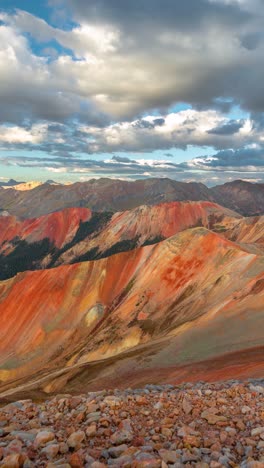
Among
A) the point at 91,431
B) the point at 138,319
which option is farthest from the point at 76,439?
the point at 138,319

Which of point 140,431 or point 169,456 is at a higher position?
point 169,456

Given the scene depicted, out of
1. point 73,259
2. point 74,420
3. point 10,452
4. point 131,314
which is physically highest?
point 10,452

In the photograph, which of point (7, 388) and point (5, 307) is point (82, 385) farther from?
point (5, 307)

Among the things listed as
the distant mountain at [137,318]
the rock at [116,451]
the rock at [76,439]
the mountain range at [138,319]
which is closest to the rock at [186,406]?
the rock at [116,451]

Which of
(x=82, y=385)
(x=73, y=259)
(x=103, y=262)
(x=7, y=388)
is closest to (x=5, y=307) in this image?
(x=103, y=262)

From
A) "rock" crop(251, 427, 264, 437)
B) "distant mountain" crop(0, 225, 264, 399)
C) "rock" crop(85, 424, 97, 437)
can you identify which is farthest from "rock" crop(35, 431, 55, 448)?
"distant mountain" crop(0, 225, 264, 399)

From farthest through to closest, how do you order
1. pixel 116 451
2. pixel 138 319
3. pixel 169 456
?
pixel 138 319 → pixel 116 451 → pixel 169 456

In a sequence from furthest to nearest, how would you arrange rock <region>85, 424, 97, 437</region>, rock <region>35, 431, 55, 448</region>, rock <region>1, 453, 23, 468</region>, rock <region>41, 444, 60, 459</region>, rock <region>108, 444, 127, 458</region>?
rock <region>85, 424, 97, 437</region> < rock <region>35, 431, 55, 448</region> < rock <region>108, 444, 127, 458</region> < rock <region>41, 444, 60, 459</region> < rock <region>1, 453, 23, 468</region>

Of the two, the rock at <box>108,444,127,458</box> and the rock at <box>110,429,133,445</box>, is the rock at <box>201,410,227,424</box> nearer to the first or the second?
the rock at <box>110,429,133,445</box>

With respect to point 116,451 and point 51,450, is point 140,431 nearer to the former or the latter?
point 116,451
